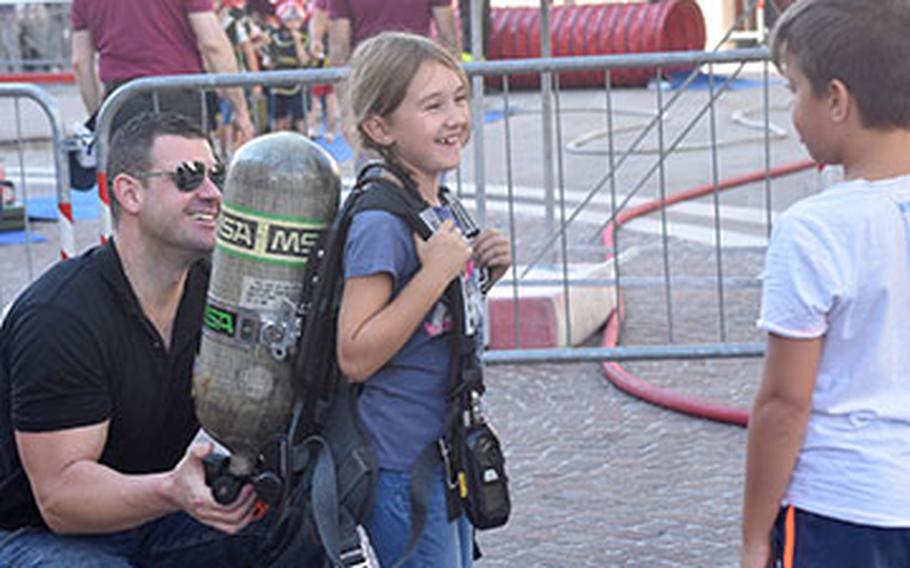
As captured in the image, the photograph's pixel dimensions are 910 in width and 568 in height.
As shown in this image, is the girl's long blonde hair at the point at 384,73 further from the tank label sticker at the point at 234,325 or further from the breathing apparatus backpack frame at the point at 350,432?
the tank label sticker at the point at 234,325

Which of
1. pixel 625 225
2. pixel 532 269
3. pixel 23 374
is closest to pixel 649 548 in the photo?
pixel 23 374

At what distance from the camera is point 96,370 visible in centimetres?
335

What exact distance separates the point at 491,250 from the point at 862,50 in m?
1.05

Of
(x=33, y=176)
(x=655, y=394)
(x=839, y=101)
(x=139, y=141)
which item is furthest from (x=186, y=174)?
(x=33, y=176)

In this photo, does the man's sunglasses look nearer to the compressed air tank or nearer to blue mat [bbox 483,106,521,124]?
the compressed air tank

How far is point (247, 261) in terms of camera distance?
296cm

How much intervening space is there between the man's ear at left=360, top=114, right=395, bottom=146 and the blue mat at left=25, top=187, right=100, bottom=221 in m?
7.67

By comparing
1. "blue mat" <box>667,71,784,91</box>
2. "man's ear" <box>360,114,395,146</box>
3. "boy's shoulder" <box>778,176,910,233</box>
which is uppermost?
"man's ear" <box>360,114,395,146</box>

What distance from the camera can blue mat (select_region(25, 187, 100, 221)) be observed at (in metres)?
10.9

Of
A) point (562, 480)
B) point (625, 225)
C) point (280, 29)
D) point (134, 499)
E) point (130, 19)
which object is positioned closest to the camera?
point (134, 499)

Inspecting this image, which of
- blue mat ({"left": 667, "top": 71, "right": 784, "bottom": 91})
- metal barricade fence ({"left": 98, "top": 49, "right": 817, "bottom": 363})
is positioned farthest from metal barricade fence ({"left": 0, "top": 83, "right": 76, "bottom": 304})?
blue mat ({"left": 667, "top": 71, "right": 784, "bottom": 91})

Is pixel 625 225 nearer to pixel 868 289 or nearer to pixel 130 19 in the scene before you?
pixel 130 19

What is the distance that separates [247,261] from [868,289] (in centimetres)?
112

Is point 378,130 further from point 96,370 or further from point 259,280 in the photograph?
point 96,370
